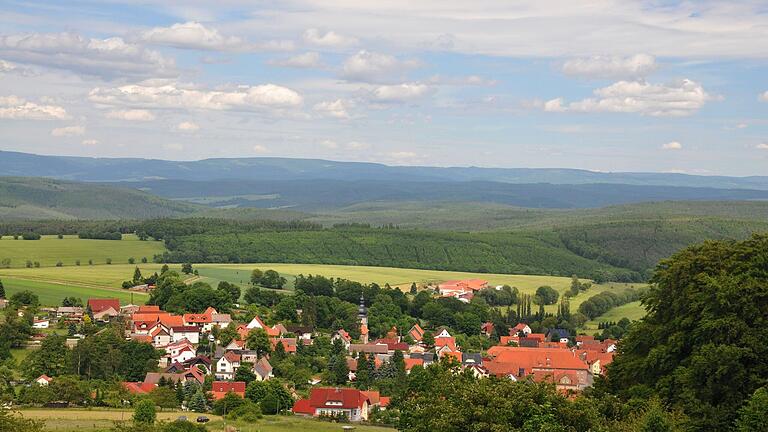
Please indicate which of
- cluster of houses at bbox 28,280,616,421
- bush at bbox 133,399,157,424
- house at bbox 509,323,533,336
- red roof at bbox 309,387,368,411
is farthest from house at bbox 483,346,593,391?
bush at bbox 133,399,157,424

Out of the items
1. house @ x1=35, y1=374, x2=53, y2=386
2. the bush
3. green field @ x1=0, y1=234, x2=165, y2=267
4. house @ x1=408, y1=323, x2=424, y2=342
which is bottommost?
house @ x1=408, y1=323, x2=424, y2=342

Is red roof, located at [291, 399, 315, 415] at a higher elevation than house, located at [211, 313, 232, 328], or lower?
lower

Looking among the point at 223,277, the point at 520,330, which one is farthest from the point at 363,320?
the point at 223,277

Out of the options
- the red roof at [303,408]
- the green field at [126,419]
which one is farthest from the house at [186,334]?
the green field at [126,419]

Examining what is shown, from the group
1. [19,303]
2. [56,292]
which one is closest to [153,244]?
[56,292]

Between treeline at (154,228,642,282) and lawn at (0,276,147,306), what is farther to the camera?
treeline at (154,228,642,282)

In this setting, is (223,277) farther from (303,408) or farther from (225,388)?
(303,408)

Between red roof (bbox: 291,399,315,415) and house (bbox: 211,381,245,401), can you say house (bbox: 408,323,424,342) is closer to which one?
house (bbox: 211,381,245,401)
